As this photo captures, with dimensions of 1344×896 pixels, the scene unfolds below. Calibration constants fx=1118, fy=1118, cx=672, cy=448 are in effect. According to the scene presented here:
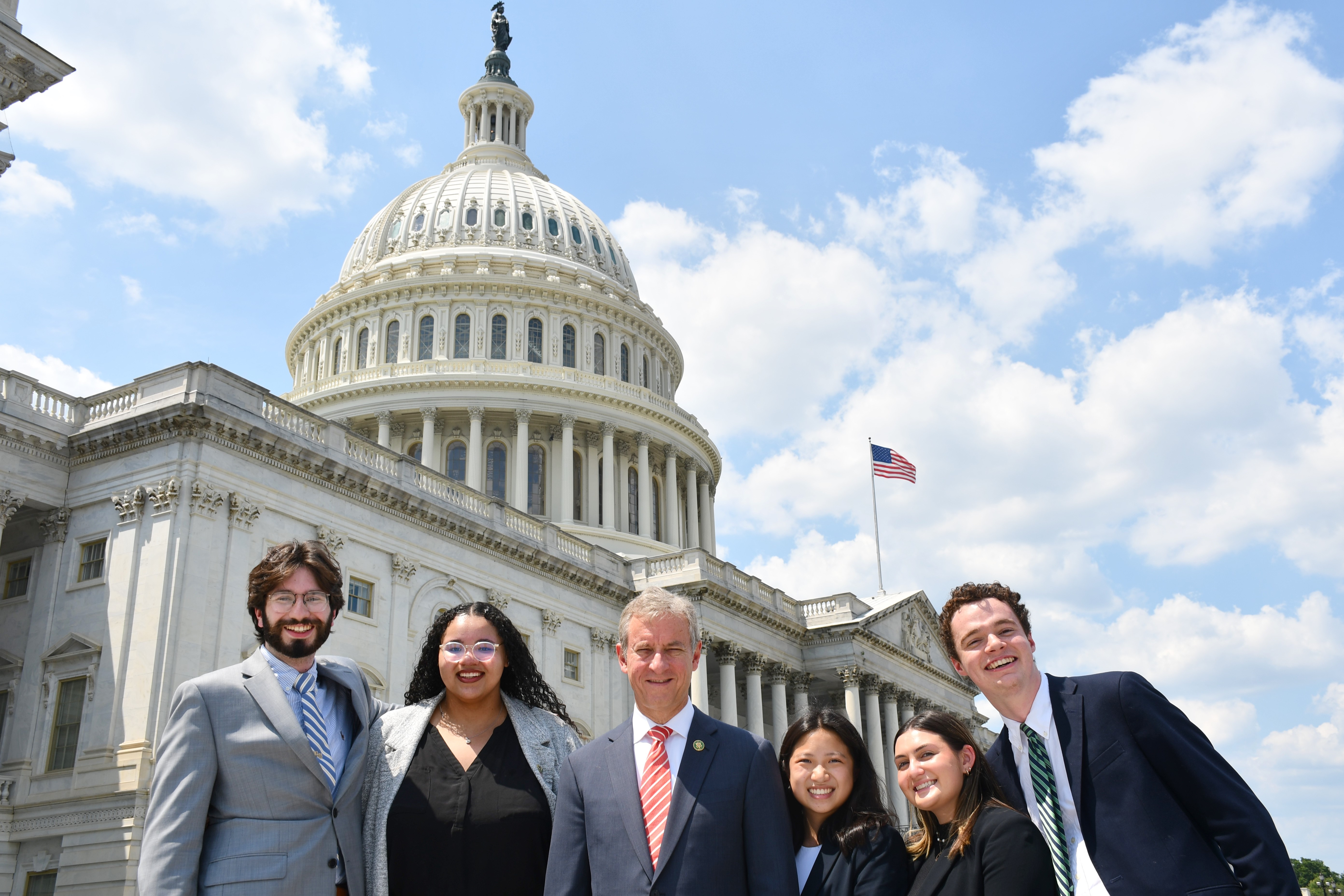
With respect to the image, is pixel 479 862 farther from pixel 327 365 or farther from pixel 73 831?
pixel 327 365

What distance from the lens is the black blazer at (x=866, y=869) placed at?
570cm

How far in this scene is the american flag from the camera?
55.0 metres

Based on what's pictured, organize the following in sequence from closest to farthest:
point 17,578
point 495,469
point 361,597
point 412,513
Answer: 1. point 17,578
2. point 361,597
3. point 412,513
4. point 495,469

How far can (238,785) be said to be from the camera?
565 cm

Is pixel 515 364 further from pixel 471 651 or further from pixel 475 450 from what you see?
pixel 471 651

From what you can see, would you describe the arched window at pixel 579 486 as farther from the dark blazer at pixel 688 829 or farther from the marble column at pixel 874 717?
the dark blazer at pixel 688 829

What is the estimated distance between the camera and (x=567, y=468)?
5803 cm

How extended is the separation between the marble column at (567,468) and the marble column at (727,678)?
47.5 feet

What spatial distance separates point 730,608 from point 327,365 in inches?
1231

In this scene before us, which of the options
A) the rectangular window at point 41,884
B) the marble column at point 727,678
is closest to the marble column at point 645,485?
the marble column at point 727,678

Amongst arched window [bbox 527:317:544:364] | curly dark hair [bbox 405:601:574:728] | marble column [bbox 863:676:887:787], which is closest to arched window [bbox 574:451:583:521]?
arched window [bbox 527:317:544:364]

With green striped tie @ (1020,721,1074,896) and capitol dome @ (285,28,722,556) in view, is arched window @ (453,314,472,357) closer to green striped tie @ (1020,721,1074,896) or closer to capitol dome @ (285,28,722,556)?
capitol dome @ (285,28,722,556)

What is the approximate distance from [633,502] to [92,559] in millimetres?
35882

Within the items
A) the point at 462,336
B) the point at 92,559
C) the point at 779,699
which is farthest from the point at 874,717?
the point at 92,559
